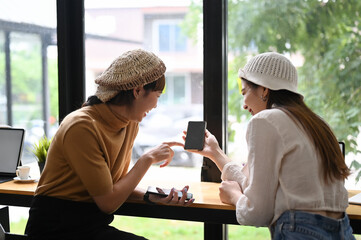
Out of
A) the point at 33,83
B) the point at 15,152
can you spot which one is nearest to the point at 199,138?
the point at 15,152

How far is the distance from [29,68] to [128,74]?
5.13ft

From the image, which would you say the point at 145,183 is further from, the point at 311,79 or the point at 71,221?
the point at 311,79

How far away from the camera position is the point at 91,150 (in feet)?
5.93

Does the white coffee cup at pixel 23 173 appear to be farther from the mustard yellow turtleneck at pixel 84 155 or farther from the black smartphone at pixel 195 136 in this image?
the black smartphone at pixel 195 136

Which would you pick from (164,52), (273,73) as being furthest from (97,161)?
(164,52)

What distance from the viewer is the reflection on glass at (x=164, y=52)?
2863 mm

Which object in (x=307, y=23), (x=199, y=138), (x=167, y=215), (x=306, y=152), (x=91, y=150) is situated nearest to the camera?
(x=306, y=152)

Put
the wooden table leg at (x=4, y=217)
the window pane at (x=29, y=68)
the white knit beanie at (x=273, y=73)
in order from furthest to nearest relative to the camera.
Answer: the window pane at (x=29, y=68)
the wooden table leg at (x=4, y=217)
the white knit beanie at (x=273, y=73)

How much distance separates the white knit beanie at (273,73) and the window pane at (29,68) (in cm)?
176

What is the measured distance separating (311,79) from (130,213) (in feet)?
4.28

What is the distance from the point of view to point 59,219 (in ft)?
6.11

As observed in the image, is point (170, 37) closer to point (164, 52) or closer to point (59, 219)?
point (164, 52)

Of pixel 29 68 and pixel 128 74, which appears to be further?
pixel 29 68

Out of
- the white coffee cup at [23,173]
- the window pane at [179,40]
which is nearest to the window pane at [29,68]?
the white coffee cup at [23,173]
